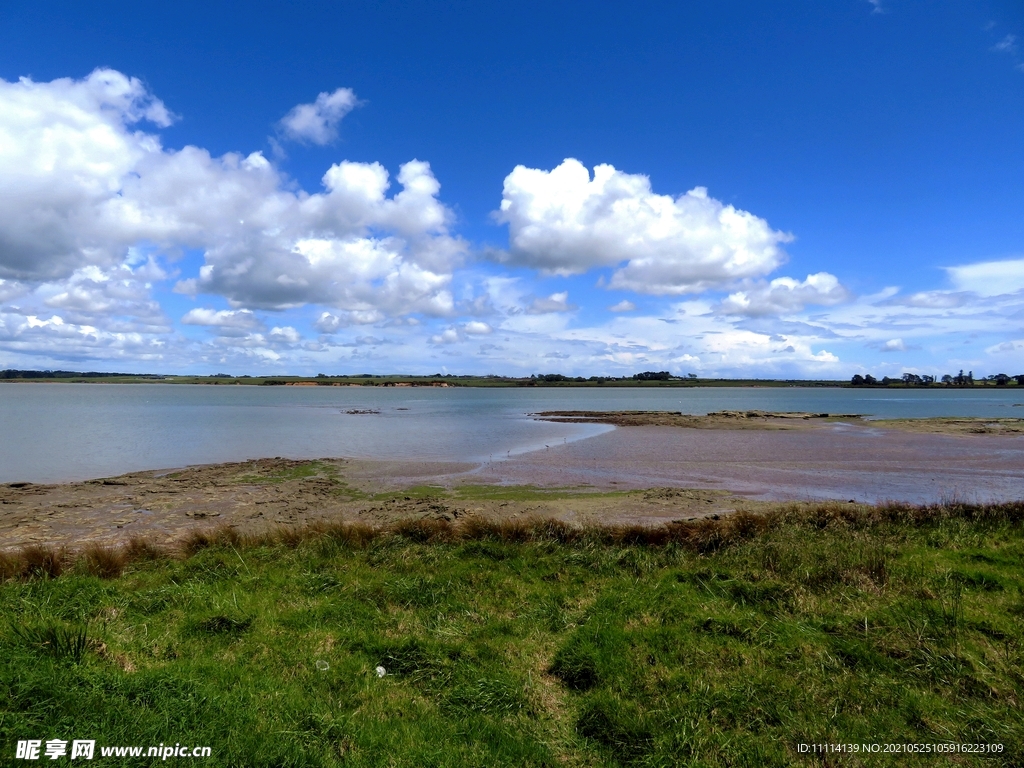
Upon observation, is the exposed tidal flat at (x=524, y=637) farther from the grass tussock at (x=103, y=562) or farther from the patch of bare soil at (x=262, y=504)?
the patch of bare soil at (x=262, y=504)

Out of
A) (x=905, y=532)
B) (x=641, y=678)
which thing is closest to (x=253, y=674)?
(x=641, y=678)

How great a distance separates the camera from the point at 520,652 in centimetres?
669

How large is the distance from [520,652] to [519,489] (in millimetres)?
15548

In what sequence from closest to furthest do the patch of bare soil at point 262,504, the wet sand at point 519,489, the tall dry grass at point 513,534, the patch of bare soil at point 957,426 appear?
the tall dry grass at point 513,534 < the patch of bare soil at point 262,504 < the wet sand at point 519,489 < the patch of bare soil at point 957,426

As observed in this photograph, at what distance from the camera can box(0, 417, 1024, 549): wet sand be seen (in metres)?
16.8

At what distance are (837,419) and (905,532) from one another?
58.7 meters

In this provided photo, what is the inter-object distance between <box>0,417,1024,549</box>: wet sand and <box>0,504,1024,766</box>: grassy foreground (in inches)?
209

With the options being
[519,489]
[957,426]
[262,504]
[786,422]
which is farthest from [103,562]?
[957,426]

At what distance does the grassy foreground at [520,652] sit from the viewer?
476cm

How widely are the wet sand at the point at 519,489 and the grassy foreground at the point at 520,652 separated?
531 cm

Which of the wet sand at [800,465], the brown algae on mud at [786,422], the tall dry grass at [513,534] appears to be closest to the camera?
the tall dry grass at [513,534]

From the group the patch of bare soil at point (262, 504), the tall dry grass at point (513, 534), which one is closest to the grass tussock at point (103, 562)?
the tall dry grass at point (513, 534)

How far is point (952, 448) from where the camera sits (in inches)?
1452

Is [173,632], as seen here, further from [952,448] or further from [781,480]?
[952,448]
